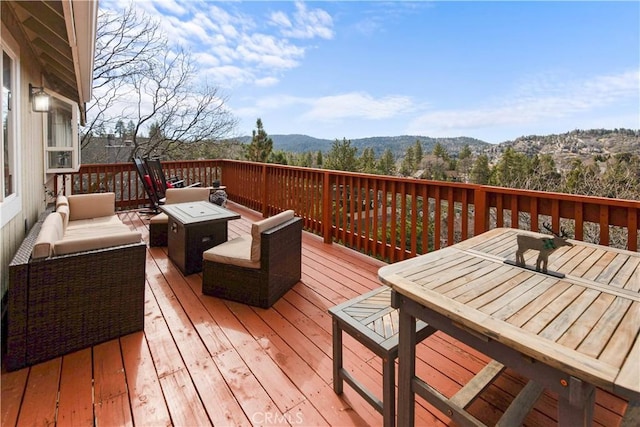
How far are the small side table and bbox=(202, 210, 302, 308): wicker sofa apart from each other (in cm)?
55

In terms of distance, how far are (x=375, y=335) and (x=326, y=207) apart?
312cm

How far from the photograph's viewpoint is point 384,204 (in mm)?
3924

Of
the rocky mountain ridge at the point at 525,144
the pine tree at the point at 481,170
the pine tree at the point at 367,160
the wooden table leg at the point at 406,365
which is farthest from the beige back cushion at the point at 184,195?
the pine tree at the point at 367,160

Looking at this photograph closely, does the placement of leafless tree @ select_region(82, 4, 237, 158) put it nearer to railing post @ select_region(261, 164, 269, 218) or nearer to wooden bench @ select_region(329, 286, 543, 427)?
railing post @ select_region(261, 164, 269, 218)

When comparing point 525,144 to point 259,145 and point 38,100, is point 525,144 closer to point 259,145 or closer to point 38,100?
point 259,145

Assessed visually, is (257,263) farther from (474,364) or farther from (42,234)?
(474,364)

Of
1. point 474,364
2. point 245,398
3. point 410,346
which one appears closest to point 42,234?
point 245,398

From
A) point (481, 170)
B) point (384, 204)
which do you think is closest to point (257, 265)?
point (384, 204)

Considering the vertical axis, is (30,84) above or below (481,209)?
above

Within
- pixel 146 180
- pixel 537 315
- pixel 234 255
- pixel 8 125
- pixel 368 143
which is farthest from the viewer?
pixel 368 143

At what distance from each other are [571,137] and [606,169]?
427cm

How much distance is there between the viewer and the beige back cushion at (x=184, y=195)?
4723mm

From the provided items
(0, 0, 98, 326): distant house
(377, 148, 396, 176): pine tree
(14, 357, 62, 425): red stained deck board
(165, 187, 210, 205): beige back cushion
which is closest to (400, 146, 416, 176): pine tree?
(377, 148, 396, 176): pine tree

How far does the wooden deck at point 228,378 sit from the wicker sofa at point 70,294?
0.10 meters
